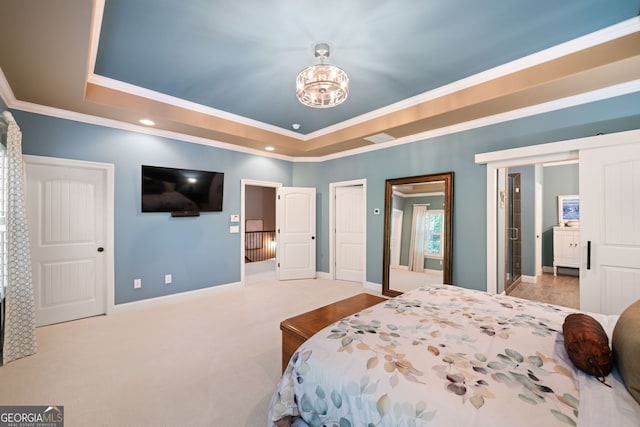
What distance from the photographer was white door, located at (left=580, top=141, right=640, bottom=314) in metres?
2.33

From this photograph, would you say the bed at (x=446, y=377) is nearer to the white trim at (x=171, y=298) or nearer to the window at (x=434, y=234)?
the window at (x=434, y=234)

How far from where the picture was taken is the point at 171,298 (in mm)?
3908

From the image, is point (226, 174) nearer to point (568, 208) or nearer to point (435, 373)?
point (435, 373)

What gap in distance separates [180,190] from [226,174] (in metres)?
0.83

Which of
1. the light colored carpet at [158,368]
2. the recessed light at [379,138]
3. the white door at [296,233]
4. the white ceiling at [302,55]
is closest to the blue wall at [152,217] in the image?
the white ceiling at [302,55]

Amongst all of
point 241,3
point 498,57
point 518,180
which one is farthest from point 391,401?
point 518,180

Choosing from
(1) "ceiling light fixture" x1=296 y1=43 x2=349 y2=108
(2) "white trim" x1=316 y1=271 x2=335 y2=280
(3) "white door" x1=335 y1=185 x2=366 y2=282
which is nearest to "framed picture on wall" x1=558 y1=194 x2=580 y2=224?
(3) "white door" x1=335 y1=185 x2=366 y2=282

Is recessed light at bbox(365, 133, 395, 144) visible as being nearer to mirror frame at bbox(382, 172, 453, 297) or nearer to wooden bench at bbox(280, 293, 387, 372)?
mirror frame at bbox(382, 172, 453, 297)

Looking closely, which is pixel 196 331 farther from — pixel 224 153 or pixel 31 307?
pixel 224 153

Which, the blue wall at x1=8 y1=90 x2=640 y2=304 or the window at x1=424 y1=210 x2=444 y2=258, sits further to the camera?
the window at x1=424 y1=210 x2=444 y2=258

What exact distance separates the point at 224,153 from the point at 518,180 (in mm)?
5722

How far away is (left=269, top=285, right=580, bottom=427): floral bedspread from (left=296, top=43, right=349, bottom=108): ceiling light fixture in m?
1.92

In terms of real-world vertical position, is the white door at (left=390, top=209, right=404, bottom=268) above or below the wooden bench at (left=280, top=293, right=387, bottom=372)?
above

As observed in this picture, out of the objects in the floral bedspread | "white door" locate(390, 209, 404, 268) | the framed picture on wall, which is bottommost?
the floral bedspread
